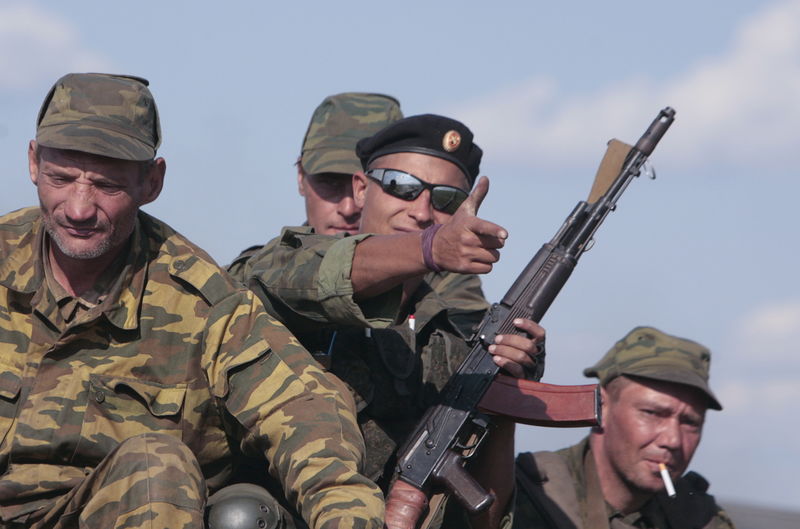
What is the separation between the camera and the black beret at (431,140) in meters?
7.01

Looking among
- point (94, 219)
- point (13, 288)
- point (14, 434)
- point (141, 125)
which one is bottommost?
point (14, 434)

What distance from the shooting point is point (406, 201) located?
689 centimetres

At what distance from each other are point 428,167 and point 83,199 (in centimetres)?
191

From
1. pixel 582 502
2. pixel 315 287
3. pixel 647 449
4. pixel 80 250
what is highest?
pixel 315 287

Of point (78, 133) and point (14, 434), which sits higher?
point (78, 133)

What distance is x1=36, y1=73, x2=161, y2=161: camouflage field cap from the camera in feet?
18.2

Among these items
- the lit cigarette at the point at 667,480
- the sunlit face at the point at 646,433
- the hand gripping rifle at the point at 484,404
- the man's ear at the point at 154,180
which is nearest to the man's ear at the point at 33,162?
the man's ear at the point at 154,180

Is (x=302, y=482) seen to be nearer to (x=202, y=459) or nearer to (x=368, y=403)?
(x=202, y=459)

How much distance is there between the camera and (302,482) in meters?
5.29

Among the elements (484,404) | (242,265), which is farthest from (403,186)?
(484,404)

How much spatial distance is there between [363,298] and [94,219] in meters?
1.10

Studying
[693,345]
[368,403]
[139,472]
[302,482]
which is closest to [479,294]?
[368,403]

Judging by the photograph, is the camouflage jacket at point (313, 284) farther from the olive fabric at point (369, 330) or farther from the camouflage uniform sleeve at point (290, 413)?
the camouflage uniform sleeve at point (290, 413)

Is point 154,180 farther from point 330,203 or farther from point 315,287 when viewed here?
point 330,203
